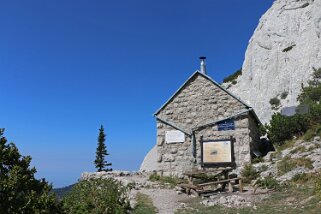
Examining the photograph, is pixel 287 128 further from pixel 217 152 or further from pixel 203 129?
pixel 203 129

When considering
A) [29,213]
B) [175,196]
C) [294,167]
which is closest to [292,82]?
[294,167]

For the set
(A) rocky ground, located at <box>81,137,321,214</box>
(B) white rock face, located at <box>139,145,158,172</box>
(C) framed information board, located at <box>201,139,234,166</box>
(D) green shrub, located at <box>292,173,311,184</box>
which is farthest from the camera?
(B) white rock face, located at <box>139,145,158,172</box>

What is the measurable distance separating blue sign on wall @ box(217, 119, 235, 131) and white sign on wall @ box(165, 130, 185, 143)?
2721mm

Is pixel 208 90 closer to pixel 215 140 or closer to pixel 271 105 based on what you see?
pixel 215 140

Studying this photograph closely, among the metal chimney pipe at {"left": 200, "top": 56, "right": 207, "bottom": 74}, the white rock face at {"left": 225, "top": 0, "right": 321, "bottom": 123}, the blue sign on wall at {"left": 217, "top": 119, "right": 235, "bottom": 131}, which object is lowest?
the blue sign on wall at {"left": 217, "top": 119, "right": 235, "bottom": 131}

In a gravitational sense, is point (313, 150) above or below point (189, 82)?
below

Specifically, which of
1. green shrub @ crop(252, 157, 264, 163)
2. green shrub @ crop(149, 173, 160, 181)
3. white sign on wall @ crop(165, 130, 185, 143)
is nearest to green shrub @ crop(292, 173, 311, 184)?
green shrub @ crop(252, 157, 264, 163)

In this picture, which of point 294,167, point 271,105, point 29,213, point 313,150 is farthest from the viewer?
point 271,105

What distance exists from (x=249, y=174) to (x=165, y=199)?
6.08 meters

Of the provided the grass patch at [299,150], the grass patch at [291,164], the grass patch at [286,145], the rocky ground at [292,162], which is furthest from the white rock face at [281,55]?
the grass patch at [291,164]

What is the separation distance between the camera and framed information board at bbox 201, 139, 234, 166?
75.6 feet

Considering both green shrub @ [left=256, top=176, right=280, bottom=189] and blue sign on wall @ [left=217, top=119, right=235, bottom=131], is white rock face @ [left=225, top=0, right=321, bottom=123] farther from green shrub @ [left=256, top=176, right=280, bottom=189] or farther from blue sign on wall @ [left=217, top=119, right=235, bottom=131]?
green shrub @ [left=256, top=176, right=280, bottom=189]

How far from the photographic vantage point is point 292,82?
52.2 meters

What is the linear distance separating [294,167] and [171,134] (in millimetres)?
8990
